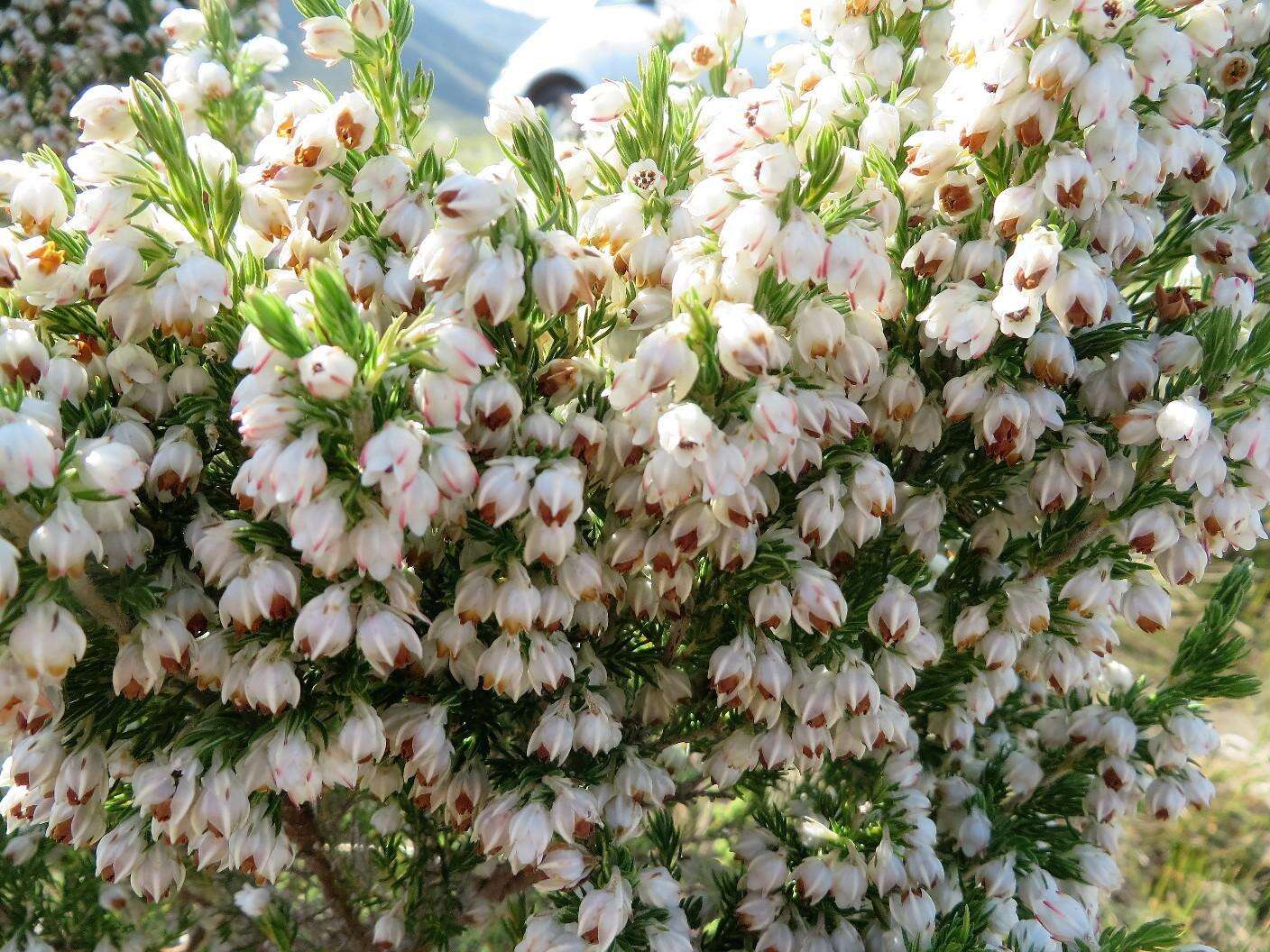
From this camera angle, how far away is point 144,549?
1.33 m

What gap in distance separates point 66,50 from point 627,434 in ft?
12.7

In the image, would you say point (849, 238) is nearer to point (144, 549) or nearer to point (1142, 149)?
point (1142, 149)

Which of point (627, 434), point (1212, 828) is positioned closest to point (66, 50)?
point (627, 434)

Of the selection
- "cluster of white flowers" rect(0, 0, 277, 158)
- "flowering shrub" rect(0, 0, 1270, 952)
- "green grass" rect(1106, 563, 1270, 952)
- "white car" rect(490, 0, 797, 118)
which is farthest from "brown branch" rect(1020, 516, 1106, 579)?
"white car" rect(490, 0, 797, 118)

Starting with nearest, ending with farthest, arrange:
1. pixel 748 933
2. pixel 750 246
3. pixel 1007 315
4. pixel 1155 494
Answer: pixel 750 246
pixel 1007 315
pixel 1155 494
pixel 748 933

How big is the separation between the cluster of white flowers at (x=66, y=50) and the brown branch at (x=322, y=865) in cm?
336

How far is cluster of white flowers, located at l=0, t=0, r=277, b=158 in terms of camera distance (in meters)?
4.04

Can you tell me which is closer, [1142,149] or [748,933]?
[1142,149]

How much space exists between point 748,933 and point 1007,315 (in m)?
1.16

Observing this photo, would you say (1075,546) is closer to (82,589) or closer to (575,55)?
(82,589)

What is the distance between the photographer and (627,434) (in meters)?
1.32

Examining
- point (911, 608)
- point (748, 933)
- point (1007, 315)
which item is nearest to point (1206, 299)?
point (1007, 315)

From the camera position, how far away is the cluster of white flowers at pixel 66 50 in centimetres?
404

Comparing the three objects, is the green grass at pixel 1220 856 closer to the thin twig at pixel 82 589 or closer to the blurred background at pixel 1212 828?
the blurred background at pixel 1212 828
